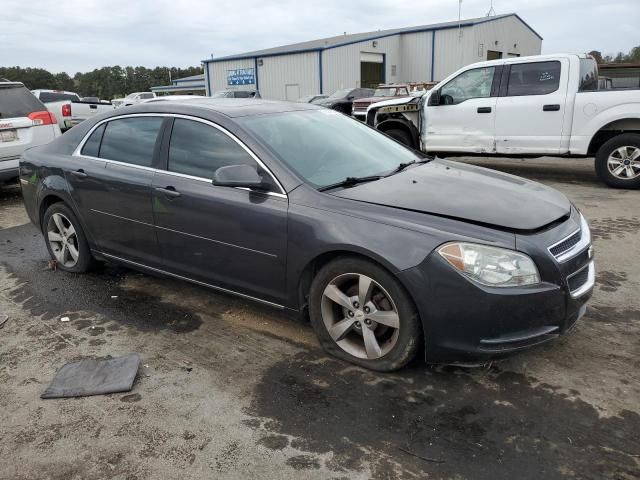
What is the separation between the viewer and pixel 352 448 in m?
2.49

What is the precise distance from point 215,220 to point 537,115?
21.1ft

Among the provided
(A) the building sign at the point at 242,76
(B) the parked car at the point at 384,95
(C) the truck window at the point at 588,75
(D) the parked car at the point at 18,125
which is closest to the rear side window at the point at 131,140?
(D) the parked car at the point at 18,125

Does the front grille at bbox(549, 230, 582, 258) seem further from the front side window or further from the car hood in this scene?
the front side window

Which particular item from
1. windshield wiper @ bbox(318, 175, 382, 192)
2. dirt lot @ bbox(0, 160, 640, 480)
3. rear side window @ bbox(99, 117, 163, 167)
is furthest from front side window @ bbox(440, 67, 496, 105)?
rear side window @ bbox(99, 117, 163, 167)

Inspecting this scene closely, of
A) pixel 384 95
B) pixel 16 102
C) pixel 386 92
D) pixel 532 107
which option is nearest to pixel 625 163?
pixel 532 107

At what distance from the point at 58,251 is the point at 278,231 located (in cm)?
282

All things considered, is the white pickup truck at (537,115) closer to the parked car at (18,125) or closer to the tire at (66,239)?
the parked car at (18,125)

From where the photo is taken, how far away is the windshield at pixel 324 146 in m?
3.46

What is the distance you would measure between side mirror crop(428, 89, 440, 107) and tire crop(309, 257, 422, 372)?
6.88 metres

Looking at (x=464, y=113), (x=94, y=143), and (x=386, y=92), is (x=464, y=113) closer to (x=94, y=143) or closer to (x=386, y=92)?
(x=94, y=143)

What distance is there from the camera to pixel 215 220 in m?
3.51

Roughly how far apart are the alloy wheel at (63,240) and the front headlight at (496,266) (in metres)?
3.58

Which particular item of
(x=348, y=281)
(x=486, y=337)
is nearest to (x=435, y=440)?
(x=486, y=337)

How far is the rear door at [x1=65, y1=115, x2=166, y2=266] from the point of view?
396cm
